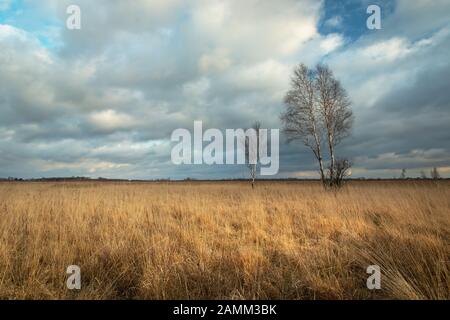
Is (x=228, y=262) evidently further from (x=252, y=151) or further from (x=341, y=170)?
(x=252, y=151)

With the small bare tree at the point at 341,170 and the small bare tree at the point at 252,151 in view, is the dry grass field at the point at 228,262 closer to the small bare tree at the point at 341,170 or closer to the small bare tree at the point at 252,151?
the small bare tree at the point at 341,170

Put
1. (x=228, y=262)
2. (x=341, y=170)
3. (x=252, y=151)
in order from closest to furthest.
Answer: (x=228, y=262)
(x=341, y=170)
(x=252, y=151)

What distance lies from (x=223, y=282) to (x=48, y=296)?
1855mm

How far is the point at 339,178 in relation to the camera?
17344 mm

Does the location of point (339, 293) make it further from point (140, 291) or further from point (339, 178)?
point (339, 178)

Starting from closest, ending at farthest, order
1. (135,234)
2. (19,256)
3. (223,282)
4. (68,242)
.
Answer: (223,282) < (19,256) < (68,242) < (135,234)

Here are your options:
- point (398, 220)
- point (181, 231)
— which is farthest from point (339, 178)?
point (181, 231)

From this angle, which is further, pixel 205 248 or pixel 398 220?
pixel 398 220

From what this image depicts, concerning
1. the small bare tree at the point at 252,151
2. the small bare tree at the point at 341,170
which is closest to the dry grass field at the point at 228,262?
the small bare tree at the point at 341,170

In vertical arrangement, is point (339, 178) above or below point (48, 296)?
above

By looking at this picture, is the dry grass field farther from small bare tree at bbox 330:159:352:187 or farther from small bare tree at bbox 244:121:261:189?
small bare tree at bbox 244:121:261:189

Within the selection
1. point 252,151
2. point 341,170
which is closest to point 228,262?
point 341,170

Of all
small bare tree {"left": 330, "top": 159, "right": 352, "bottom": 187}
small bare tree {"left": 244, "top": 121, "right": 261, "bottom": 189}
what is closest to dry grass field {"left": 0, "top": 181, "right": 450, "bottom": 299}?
small bare tree {"left": 330, "top": 159, "right": 352, "bottom": 187}
